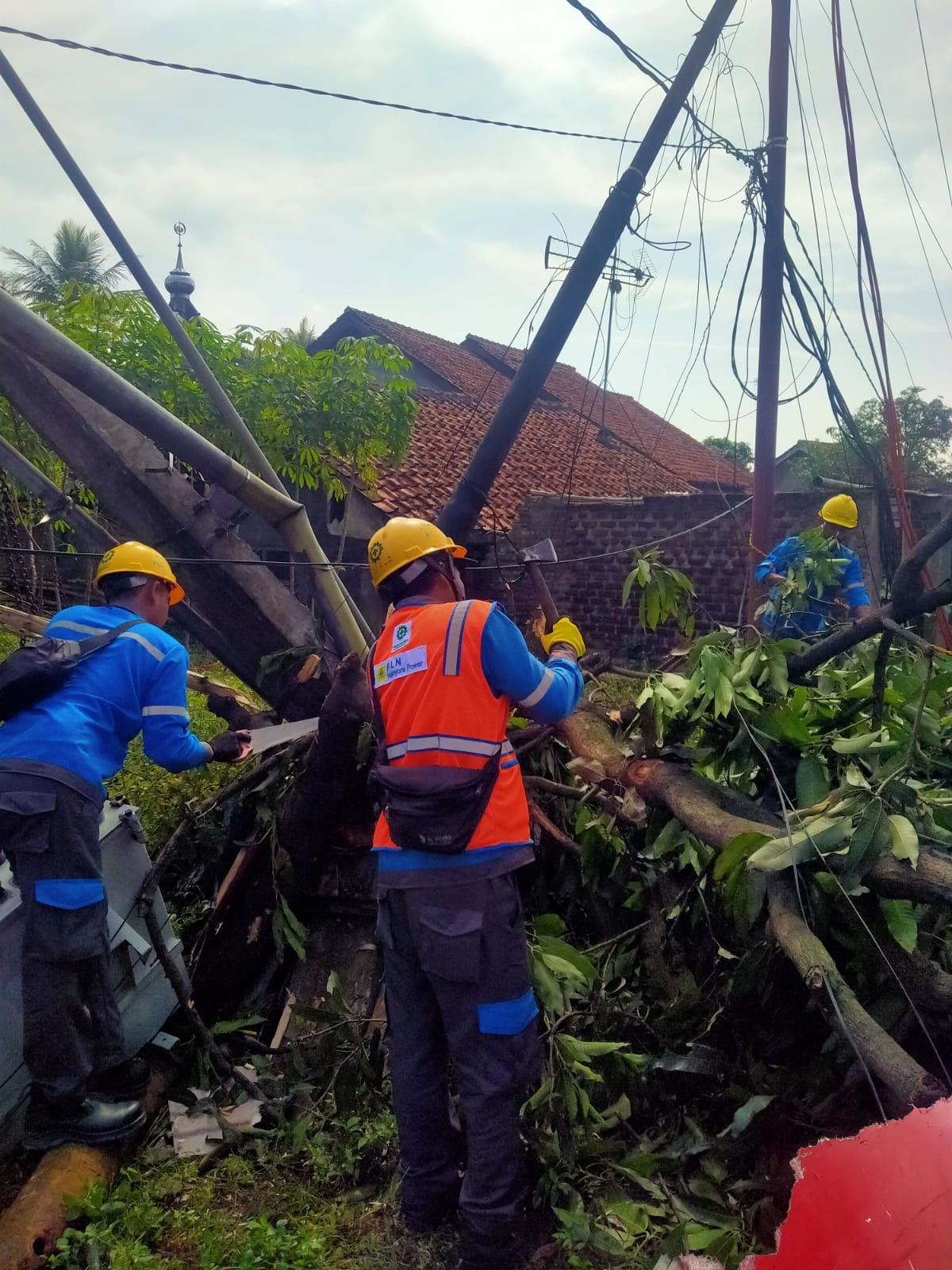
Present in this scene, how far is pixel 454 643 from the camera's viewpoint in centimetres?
248

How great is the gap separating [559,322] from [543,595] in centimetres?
142

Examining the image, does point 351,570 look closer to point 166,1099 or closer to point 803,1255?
point 166,1099

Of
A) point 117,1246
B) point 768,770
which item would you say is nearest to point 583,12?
point 768,770

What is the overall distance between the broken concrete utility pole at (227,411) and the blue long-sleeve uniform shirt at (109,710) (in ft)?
2.59

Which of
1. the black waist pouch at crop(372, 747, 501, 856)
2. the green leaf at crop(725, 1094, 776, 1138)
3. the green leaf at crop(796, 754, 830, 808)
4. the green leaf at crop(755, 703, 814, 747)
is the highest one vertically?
the green leaf at crop(755, 703, 814, 747)

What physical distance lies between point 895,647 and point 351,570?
8.77 meters

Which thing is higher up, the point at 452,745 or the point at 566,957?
the point at 452,745

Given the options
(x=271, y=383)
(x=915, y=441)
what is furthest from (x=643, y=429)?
(x=271, y=383)

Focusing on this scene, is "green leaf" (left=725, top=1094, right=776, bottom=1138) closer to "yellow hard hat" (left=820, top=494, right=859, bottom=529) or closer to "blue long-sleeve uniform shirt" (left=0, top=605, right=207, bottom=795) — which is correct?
"blue long-sleeve uniform shirt" (left=0, top=605, right=207, bottom=795)

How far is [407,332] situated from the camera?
19.6 metres

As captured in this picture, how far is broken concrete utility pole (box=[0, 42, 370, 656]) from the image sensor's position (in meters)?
3.79

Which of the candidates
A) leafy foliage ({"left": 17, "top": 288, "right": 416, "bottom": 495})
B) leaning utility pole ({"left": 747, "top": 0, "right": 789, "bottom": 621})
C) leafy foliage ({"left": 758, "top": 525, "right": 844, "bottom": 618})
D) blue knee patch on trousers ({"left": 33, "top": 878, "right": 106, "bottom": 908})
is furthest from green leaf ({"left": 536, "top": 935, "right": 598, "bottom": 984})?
leafy foliage ({"left": 17, "top": 288, "right": 416, "bottom": 495})

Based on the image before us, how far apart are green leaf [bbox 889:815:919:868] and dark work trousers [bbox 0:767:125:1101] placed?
90.7 inches

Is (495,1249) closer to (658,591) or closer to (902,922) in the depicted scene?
(902,922)
